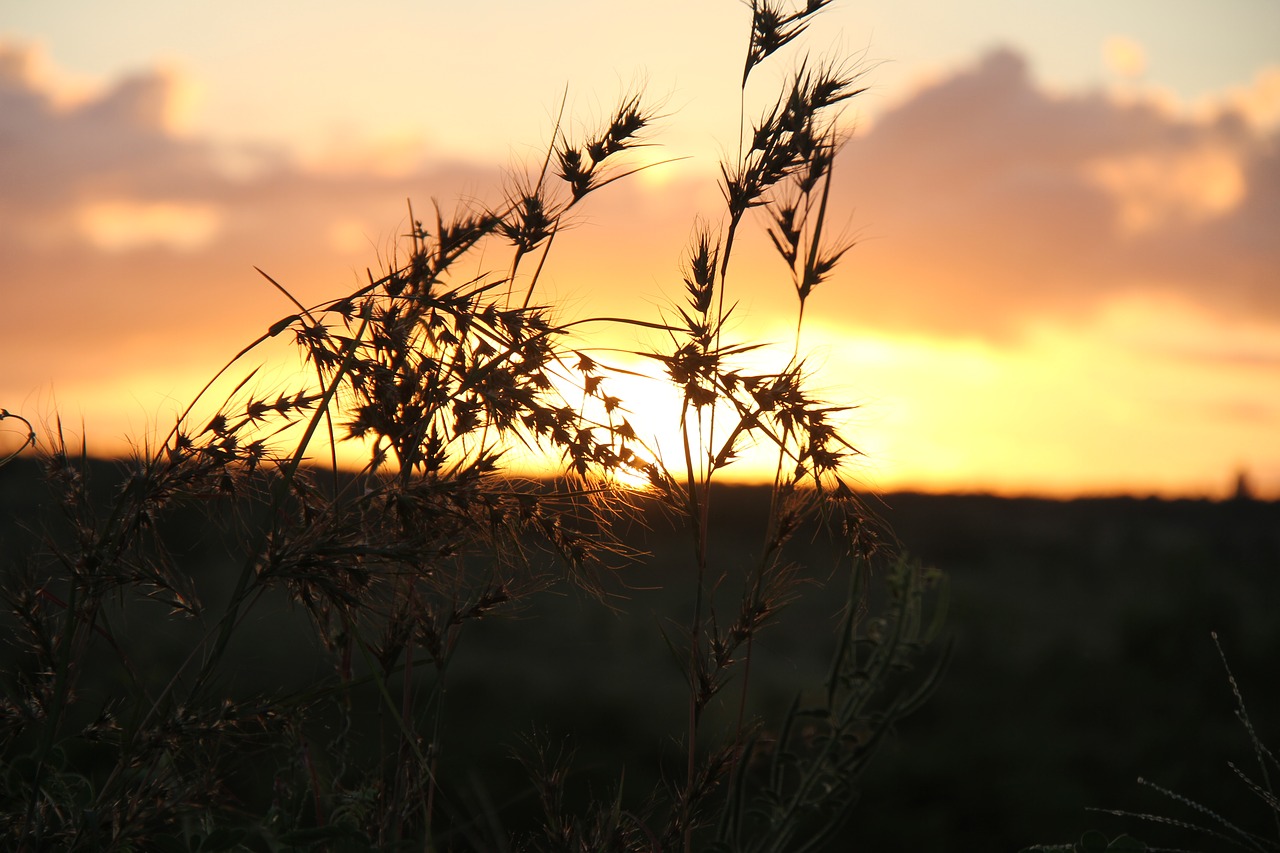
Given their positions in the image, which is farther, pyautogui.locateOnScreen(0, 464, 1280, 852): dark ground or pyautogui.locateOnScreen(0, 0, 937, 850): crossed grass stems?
pyautogui.locateOnScreen(0, 464, 1280, 852): dark ground

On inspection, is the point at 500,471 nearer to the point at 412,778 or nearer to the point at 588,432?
the point at 588,432

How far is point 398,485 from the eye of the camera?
1.34m

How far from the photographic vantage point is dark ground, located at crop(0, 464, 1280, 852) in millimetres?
6430

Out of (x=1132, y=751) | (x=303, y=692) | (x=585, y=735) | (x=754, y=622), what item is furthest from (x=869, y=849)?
(x=303, y=692)

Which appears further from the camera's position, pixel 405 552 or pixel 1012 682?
pixel 1012 682

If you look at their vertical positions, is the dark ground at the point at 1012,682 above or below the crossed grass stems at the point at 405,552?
below

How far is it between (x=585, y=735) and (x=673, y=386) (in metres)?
6.17

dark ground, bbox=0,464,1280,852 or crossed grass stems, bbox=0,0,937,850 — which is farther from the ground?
crossed grass stems, bbox=0,0,937,850

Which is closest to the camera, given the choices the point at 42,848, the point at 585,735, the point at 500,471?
the point at 42,848

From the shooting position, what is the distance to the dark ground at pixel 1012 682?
→ 253 inches

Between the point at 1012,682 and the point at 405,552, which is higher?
the point at 405,552

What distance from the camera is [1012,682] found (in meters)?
8.55

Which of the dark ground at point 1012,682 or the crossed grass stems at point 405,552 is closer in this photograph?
the crossed grass stems at point 405,552

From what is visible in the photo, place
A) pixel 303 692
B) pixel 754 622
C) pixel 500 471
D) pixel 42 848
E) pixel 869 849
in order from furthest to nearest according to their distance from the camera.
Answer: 1. pixel 869 849
2. pixel 754 622
3. pixel 500 471
4. pixel 303 692
5. pixel 42 848
